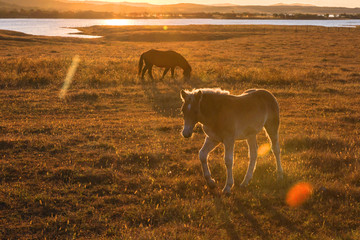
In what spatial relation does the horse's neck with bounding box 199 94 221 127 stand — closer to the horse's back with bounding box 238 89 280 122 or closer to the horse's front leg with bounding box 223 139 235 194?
the horse's front leg with bounding box 223 139 235 194

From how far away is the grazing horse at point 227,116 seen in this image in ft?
17.1

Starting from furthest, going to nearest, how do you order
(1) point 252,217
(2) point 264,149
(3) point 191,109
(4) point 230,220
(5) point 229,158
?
(2) point 264,149 → (5) point 229,158 → (1) point 252,217 → (4) point 230,220 → (3) point 191,109

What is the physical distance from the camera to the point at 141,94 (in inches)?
626

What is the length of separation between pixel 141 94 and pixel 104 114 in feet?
11.9

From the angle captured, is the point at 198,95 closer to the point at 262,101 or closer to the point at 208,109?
the point at 208,109

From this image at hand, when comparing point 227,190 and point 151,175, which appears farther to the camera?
point 151,175

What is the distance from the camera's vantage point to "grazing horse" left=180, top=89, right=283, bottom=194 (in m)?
5.21

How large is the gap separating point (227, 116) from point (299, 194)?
2.24 meters

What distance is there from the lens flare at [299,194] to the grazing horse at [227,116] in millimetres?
869

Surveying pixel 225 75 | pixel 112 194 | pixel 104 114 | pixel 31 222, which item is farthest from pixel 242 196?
pixel 225 75

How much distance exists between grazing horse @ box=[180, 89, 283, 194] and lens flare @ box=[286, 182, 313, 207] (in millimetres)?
869

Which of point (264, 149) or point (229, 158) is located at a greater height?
point (229, 158)

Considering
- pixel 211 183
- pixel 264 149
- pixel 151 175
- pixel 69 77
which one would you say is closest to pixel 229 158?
pixel 211 183

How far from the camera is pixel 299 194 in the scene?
6.31m
